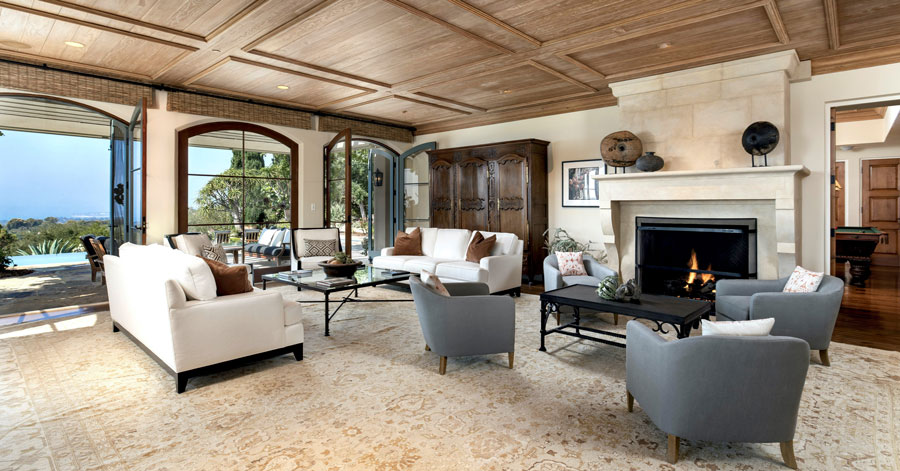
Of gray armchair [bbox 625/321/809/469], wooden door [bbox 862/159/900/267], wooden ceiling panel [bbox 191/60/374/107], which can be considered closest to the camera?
gray armchair [bbox 625/321/809/469]

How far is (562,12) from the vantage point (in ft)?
12.3

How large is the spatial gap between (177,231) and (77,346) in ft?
8.30

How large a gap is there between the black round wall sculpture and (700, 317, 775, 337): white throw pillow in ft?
10.8

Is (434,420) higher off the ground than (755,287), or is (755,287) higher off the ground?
(755,287)

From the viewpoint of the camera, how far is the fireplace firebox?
16.7 ft

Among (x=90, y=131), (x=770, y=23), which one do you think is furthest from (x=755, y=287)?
(x=90, y=131)

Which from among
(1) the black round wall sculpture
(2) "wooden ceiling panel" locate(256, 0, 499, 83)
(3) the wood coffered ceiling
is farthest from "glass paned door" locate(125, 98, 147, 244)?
(1) the black round wall sculpture

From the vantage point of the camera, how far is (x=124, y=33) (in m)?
4.13

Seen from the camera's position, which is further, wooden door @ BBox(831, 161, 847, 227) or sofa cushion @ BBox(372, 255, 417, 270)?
wooden door @ BBox(831, 161, 847, 227)

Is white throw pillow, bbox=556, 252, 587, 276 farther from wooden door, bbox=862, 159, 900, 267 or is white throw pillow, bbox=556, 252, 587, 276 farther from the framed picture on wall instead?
wooden door, bbox=862, 159, 900, 267

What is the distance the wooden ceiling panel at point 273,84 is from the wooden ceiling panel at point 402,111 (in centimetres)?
56

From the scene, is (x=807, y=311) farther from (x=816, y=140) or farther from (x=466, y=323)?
(x=816, y=140)

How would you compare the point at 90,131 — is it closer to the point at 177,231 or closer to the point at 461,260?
the point at 177,231

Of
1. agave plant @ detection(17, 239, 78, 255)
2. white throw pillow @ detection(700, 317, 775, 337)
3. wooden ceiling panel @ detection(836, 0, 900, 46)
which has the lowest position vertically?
white throw pillow @ detection(700, 317, 775, 337)
